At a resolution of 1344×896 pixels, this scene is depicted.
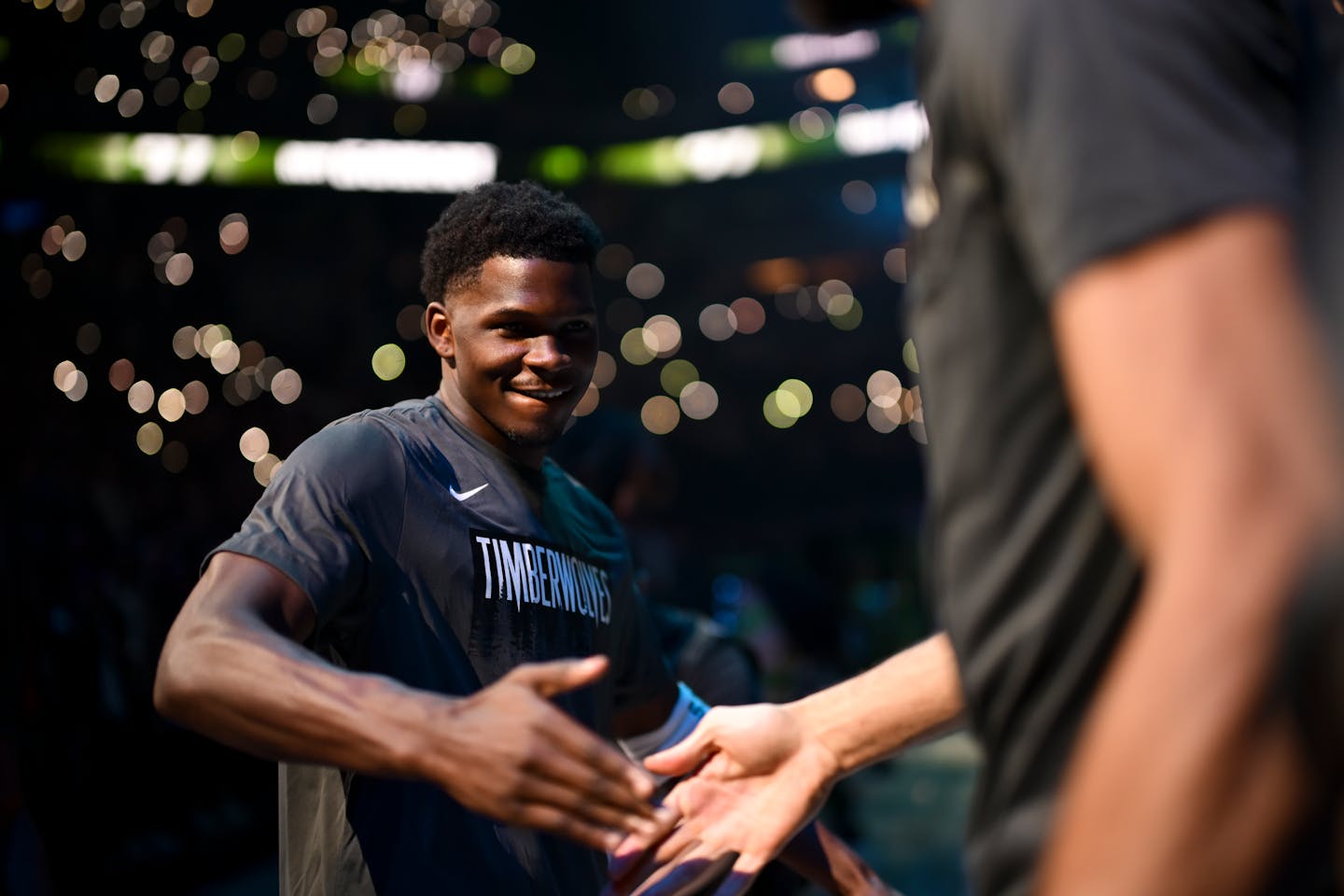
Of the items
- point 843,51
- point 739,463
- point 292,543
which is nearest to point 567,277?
point 292,543

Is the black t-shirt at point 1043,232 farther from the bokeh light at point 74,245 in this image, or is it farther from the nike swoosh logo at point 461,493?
the bokeh light at point 74,245

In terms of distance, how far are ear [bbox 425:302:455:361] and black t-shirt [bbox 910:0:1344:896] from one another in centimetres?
198

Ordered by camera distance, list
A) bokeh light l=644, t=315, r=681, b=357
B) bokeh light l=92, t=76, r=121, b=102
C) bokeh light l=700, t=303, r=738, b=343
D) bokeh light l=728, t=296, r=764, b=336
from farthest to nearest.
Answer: bokeh light l=728, t=296, r=764, b=336 → bokeh light l=700, t=303, r=738, b=343 → bokeh light l=644, t=315, r=681, b=357 → bokeh light l=92, t=76, r=121, b=102

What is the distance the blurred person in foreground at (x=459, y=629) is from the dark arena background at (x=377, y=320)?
44.1 inches

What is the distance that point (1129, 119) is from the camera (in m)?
0.80

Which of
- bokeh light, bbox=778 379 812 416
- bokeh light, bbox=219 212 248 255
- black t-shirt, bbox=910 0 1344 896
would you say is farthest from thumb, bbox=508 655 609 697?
bokeh light, bbox=778 379 812 416

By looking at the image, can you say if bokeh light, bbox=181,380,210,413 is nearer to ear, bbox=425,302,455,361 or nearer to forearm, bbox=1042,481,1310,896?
ear, bbox=425,302,455,361

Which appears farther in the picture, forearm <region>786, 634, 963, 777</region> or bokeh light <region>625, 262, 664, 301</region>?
bokeh light <region>625, 262, 664, 301</region>

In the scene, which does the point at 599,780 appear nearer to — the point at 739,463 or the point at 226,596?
the point at 226,596

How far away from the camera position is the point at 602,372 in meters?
26.5

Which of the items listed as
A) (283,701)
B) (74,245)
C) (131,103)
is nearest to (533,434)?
(283,701)

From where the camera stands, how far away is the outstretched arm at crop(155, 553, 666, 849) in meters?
1.36

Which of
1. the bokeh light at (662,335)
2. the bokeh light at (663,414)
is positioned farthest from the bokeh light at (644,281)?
the bokeh light at (663,414)

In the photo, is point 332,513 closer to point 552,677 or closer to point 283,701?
point 283,701
